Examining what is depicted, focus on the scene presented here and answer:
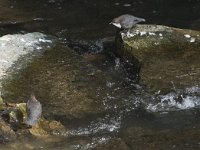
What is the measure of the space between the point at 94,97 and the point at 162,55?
1.48 metres

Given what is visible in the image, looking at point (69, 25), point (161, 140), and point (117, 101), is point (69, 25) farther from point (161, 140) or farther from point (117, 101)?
point (161, 140)

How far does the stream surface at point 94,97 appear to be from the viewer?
6.20m

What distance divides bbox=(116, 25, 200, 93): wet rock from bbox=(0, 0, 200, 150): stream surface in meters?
0.16

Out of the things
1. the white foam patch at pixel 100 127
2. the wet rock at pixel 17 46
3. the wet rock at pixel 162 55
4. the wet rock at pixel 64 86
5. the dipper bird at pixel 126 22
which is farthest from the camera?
the dipper bird at pixel 126 22

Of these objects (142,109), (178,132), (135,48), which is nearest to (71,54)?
(135,48)

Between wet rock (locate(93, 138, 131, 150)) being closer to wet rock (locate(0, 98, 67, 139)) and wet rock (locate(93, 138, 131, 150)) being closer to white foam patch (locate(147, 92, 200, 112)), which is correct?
wet rock (locate(0, 98, 67, 139))

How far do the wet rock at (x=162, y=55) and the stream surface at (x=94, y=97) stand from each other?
0.16m

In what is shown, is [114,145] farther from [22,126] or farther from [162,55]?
[162,55]

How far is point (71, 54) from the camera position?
866 centimetres

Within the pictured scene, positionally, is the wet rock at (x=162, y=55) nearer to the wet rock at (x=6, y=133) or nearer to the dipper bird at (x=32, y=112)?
the dipper bird at (x=32, y=112)

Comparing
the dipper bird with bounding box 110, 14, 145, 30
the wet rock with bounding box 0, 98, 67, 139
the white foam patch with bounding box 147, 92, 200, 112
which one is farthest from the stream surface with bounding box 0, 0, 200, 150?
the dipper bird with bounding box 110, 14, 145, 30

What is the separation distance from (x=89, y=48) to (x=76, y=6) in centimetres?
273

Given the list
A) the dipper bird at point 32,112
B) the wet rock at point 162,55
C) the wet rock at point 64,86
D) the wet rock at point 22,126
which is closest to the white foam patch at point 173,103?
the wet rock at point 162,55

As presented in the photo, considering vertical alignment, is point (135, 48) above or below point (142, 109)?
above
